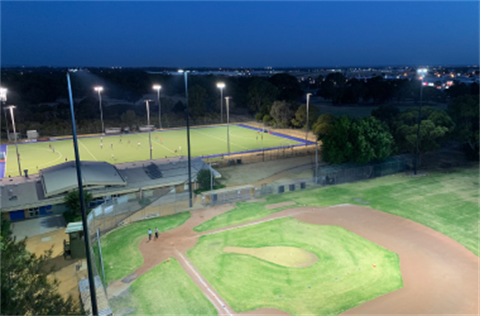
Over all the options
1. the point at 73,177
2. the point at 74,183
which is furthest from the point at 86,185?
the point at 73,177

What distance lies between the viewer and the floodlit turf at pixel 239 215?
27.9 m

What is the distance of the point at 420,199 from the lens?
110 feet

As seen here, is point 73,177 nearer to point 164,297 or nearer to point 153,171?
point 153,171

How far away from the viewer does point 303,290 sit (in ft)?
63.2

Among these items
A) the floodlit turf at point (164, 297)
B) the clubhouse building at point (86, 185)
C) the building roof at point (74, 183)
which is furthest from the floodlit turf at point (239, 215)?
the building roof at point (74, 183)

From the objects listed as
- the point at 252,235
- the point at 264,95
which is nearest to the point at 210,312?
the point at 252,235

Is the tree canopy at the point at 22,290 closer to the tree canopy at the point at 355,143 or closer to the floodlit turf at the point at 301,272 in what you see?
the floodlit turf at the point at 301,272

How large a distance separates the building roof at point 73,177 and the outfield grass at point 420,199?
39.0 ft

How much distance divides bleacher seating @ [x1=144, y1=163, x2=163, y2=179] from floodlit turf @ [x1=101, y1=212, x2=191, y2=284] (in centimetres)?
853

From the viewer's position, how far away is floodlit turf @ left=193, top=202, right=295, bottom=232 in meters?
27.9

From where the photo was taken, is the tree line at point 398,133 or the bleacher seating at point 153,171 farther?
the tree line at point 398,133

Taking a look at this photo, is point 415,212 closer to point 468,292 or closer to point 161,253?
point 468,292

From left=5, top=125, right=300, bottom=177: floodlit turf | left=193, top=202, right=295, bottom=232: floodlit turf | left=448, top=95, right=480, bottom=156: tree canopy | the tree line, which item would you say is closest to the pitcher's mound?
left=193, top=202, right=295, bottom=232: floodlit turf

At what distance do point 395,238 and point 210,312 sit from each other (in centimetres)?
1516
